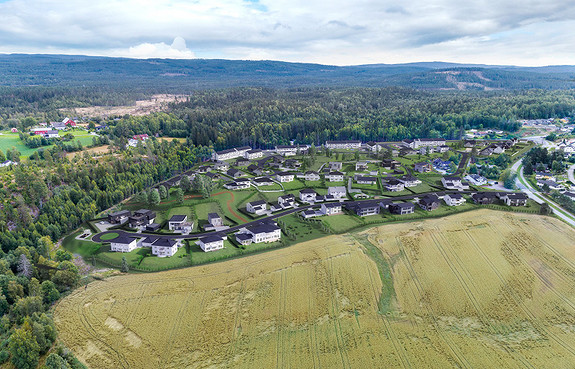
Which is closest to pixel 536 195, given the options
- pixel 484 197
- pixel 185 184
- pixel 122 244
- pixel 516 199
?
pixel 516 199

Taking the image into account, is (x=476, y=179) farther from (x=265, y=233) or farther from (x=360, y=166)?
(x=265, y=233)

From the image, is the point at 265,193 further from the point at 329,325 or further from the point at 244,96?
the point at 244,96

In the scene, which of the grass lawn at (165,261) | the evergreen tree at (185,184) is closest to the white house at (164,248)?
the grass lawn at (165,261)

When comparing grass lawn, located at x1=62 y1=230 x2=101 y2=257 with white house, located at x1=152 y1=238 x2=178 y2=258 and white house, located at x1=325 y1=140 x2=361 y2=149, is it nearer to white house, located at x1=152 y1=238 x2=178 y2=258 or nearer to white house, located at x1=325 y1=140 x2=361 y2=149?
white house, located at x1=152 y1=238 x2=178 y2=258

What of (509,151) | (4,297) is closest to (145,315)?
(4,297)

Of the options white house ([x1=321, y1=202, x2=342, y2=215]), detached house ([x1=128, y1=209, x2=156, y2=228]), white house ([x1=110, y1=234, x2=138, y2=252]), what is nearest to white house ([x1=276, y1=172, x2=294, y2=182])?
white house ([x1=321, y1=202, x2=342, y2=215])

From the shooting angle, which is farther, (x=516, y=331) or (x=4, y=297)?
(x=4, y=297)

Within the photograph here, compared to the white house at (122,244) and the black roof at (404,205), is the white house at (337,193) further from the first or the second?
the white house at (122,244)
